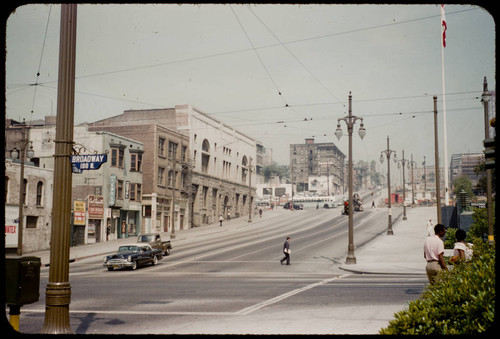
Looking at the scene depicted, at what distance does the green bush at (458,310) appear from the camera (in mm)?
5465

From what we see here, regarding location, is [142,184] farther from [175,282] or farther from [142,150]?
[175,282]

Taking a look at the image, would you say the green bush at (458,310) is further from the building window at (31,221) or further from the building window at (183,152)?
the building window at (183,152)

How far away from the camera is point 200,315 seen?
14.3m

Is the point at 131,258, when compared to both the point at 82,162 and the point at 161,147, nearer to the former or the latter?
the point at 82,162

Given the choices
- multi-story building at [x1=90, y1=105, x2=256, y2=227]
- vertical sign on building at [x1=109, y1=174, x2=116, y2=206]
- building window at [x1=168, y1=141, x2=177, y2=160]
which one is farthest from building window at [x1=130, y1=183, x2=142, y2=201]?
building window at [x1=168, y1=141, x2=177, y2=160]

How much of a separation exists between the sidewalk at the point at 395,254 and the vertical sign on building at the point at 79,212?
91.8 feet

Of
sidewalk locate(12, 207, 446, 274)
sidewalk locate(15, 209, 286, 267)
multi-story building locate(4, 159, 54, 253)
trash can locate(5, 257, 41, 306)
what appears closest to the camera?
trash can locate(5, 257, 41, 306)

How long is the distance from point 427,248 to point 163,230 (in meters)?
57.9

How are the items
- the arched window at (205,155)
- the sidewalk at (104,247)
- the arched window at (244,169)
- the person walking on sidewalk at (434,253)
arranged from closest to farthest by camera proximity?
the person walking on sidewalk at (434,253) → the sidewalk at (104,247) → the arched window at (205,155) → the arched window at (244,169)

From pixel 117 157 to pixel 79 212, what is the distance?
927 cm

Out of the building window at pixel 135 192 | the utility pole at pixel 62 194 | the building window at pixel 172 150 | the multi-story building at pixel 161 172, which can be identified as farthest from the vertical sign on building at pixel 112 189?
the utility pole at pixel 62 194

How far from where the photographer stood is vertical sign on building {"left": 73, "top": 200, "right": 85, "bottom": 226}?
52188 mm

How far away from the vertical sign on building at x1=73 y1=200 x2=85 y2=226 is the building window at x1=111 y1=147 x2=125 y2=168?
297 inches

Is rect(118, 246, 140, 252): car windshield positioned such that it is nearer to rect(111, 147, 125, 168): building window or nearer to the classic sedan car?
the classic sedan car
